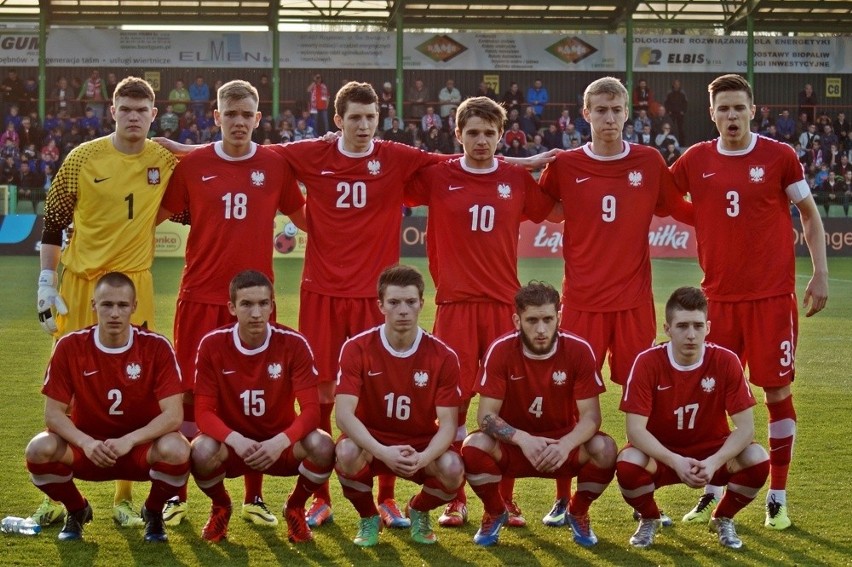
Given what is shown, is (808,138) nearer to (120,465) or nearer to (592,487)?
(592,487)

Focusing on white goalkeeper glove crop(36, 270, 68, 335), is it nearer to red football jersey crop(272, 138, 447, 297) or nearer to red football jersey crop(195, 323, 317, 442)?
red football jersey crop(195, 323, 317, 442)

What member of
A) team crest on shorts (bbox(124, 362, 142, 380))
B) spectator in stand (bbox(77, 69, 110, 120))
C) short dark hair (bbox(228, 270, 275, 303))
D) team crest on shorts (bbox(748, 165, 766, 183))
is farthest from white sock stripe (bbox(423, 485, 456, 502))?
spectator in stand (bbox(77, 69, 110, 120))

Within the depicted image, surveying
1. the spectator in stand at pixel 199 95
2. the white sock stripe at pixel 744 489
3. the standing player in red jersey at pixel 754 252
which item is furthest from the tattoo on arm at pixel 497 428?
the spectator in stand at pixel 199 95

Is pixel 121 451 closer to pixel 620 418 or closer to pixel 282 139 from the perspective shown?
pixel 620 418

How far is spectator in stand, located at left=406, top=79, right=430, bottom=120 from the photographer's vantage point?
28.7 meters

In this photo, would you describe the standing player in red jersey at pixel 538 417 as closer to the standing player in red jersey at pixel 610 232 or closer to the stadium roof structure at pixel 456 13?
the standing player in red jersey at pixel 610 232

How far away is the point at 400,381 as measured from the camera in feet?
16.7

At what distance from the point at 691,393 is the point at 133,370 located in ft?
7.94

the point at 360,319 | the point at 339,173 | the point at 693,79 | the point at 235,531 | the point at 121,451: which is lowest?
the point at 235,531

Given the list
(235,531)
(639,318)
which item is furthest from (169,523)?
A: (639,318)

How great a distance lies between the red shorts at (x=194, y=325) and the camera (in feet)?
18.2

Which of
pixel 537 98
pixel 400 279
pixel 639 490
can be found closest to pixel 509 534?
pixel 639 490

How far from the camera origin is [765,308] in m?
5.44

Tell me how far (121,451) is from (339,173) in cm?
171
